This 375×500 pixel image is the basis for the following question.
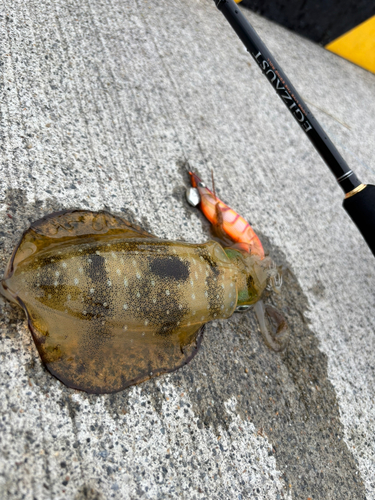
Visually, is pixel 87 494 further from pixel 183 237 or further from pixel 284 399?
pixel 183 237

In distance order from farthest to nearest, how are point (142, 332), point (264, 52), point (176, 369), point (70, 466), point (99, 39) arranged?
point (99, 39) < point (264, 52) < point (176, 369) < point (142, 332) < point (70, 466)

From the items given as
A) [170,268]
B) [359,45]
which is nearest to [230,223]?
[170,268]

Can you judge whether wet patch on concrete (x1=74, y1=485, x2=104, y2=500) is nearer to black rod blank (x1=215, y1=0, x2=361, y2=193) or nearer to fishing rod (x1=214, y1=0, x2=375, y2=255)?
fishing rod (x1=214, y1=0, x2=375, y2=255)

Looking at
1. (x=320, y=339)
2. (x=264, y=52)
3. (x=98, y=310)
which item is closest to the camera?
(x=98, y=310)

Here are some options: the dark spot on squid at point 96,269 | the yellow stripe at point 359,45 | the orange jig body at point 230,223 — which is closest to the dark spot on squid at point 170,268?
the dark spot on squid at point 96,269

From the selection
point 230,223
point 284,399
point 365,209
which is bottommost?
point 284,399

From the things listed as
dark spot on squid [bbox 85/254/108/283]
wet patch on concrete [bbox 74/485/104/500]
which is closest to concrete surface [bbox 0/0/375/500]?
wet patch on concrete [bbox 74/485/104/500]

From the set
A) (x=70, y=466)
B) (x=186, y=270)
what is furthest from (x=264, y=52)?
(x=70, y=466)

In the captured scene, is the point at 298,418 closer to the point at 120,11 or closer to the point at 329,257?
the point at 329,257
